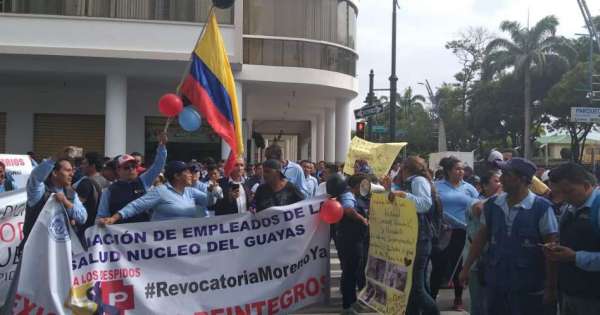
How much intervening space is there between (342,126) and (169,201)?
744 inches

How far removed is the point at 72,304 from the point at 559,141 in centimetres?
6273

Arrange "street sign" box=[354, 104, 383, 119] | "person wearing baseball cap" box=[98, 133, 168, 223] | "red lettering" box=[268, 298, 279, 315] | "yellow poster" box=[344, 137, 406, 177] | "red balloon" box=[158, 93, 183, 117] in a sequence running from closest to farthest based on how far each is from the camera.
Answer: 1. "red lettering" box=[268, 298, 279, 315]
2. "person wearing baseball cap" box=[98, 133, 168, 223]
3. "red balloon" box=[158, 93, 183, 117]
4. "yellow poster" box=[344, 137, 406, 177]
5. "street sign" box=[354, 104, 383, 119]

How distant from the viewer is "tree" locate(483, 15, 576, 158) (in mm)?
43562

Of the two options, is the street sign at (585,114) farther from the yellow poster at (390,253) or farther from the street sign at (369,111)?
the yellow poster at (390,253)

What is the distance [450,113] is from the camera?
58.9 meters

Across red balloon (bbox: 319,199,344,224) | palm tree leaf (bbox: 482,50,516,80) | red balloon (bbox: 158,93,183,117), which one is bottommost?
red balloon (bbox: 319,199,344,224)

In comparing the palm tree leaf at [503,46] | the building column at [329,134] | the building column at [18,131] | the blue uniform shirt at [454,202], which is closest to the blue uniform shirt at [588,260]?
the blue uniform shirt at [454,202]

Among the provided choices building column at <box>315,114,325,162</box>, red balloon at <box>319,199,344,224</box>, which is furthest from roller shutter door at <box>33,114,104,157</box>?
red balloon at <box>319,199,344,224</box>

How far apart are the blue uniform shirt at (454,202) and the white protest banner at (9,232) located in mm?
4636

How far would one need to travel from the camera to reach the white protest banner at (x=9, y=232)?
712cm

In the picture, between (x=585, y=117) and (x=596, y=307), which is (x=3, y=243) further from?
(x=585, y=117)

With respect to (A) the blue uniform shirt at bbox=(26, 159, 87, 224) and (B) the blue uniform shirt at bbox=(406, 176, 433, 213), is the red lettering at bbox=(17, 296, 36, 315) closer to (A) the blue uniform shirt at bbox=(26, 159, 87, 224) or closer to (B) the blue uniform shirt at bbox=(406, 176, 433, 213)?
(A) the blue uniform shirt at bbox=(26, 159, 87, 224)

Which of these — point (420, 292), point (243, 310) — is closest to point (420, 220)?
point (420, 292)

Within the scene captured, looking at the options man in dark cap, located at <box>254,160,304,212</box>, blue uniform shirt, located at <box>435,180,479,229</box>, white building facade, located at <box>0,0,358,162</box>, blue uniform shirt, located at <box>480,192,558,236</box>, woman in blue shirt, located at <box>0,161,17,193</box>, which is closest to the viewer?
blue uniform shirt, located at <box>480,192,558,236</box>
